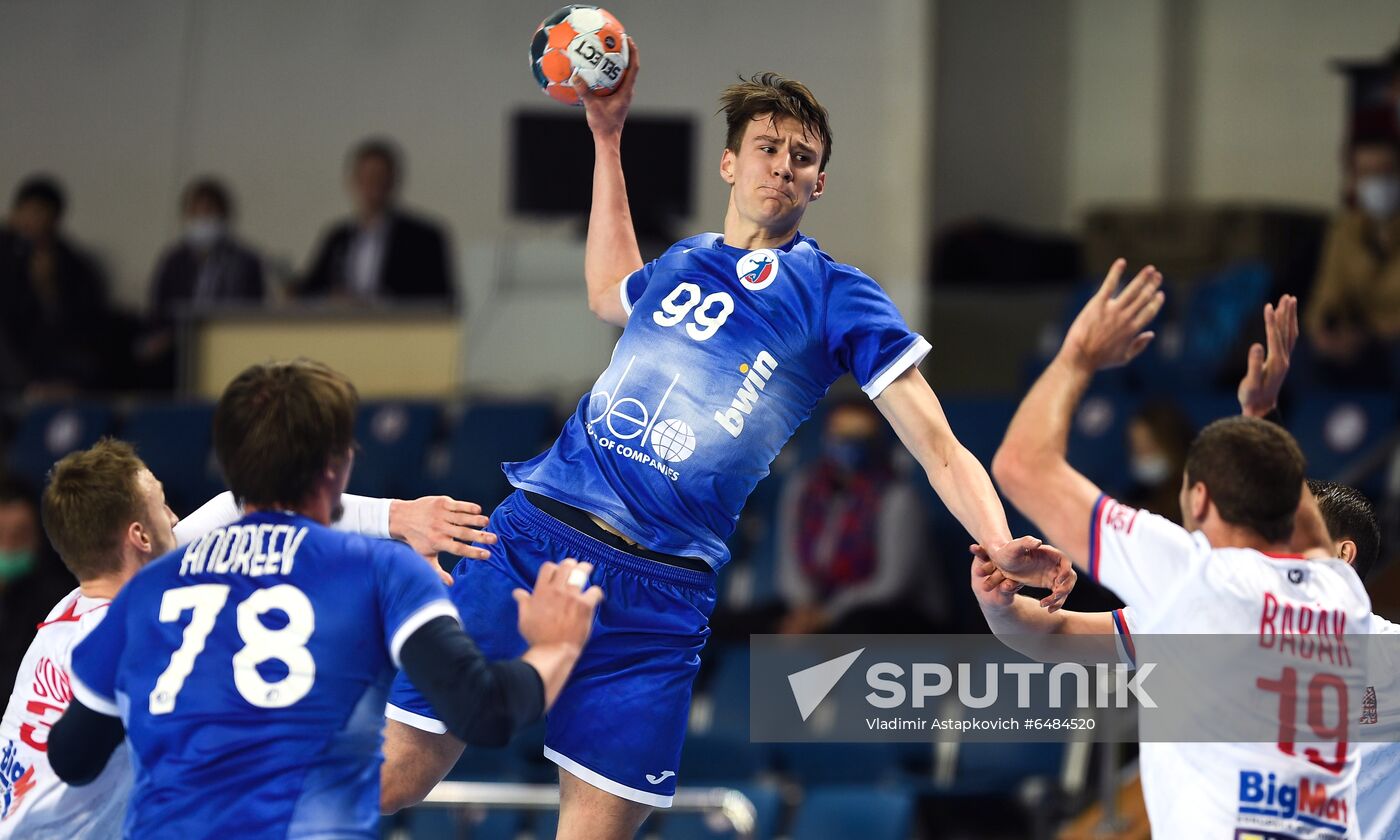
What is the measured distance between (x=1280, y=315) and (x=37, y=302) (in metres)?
10.3

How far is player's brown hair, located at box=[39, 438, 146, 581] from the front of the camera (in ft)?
14.1

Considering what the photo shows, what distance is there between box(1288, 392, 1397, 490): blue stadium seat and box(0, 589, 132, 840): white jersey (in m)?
6.44

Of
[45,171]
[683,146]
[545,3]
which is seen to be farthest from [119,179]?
[683,146]

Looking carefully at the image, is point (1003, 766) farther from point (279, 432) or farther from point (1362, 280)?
point (279, 432)

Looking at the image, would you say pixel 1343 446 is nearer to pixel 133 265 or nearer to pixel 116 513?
pixel 116 513

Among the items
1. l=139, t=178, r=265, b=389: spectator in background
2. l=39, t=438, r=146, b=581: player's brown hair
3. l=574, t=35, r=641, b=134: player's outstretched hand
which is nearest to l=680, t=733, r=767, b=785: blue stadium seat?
l=574, t=35, r=641, b=134: player's outstretched hand

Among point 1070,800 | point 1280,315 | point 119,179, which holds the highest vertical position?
point 119,179

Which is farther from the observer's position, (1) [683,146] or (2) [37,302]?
(2) [37,302]

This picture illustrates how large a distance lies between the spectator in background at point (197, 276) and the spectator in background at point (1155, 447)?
253 inches

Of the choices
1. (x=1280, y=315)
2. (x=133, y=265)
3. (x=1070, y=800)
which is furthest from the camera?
(x=133, y=265)

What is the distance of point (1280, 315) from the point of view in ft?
15.2

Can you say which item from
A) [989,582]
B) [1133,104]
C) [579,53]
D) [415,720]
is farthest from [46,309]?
[989,582]

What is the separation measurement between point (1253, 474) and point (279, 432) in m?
1.96

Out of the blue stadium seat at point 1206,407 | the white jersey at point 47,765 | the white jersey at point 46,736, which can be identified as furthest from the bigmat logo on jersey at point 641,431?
the blue stadium seat at point 1206,407
